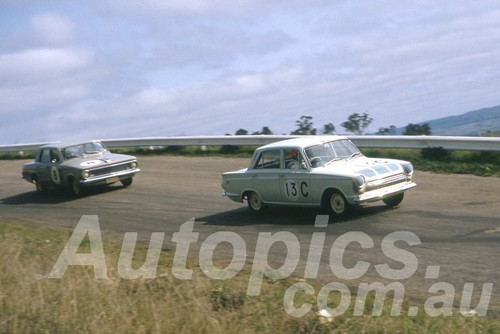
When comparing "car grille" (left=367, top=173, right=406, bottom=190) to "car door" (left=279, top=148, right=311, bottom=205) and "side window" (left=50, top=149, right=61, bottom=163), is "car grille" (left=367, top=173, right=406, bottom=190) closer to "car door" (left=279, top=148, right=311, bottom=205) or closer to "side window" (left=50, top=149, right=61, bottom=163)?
"car door" (left=279, top=148, right=311, bottom=205)

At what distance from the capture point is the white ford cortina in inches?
440

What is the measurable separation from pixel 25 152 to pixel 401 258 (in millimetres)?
24633

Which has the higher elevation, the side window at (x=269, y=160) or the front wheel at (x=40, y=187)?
the side window at (x=269, y=160)

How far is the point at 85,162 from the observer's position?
1677cm

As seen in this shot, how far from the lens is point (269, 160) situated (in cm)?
1270

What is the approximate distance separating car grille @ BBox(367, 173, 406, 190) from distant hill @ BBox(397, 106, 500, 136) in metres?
3.44

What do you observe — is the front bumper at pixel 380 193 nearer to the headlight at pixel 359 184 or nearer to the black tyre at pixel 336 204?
the headlight at pixel 359 184

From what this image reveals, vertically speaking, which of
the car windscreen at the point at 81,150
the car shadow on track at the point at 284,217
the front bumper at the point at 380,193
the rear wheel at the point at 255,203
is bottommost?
the car shadow on track at the point at 284,217

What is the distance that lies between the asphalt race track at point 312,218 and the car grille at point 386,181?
519mm

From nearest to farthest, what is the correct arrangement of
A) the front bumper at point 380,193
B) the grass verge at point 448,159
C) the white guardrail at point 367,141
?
the front bumper at point 380,193, the grass verge at point 448,159, the white guardrail at point 367,141

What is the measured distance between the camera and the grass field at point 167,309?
607 centimetres

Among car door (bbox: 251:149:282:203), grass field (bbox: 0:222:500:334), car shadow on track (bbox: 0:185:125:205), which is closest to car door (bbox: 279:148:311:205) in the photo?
car door (bbox: 251:149:282:203)

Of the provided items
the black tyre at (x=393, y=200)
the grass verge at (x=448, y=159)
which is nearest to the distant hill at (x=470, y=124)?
the grass verge at (x=448, y=159)

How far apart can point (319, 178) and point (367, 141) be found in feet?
23.0
